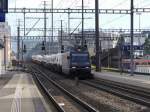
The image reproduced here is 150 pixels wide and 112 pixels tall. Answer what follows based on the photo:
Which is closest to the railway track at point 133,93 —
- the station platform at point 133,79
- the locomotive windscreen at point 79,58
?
the station platform at point 133,79

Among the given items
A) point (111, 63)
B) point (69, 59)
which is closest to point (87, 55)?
point (69, 59)

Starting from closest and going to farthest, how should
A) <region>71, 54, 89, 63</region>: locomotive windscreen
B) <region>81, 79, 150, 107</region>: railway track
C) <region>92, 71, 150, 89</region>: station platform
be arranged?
1. <region>81, 79, 150, 107</region>: railway track
2. <region>92, 71, 150, 89</region>: station platform
3. <region>71, 54, 89, 63</region>: locomotive windscreen

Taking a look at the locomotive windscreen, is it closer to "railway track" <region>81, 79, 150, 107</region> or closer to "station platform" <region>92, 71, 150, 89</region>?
"station platform" <region>92, 71, 150, 89</region>

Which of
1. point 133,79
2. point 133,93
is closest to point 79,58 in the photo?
point 133,79

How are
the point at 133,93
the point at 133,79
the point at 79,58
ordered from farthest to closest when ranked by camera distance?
the point at 79,58 → the point at 133,79 → the point at 133,93

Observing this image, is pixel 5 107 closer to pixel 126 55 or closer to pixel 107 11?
pixel 107 11

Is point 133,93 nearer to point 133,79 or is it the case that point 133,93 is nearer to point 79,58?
point 133,79

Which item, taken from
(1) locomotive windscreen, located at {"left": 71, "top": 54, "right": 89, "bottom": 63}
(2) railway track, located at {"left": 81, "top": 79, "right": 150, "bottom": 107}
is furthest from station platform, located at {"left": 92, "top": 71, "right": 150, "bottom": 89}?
(1) locomotive windscreen, located at {"left": 71, "top": 54, "right": 89, "bottom": 63}

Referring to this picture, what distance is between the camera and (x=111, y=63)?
9500 cm

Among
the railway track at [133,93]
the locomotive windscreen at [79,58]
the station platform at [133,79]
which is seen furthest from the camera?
the locomotive windscreen at [79,58]

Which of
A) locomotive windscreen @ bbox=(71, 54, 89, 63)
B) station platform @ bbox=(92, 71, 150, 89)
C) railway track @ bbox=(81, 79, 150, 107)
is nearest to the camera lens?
railway track @ bbox=(81, 79, 150, 107)

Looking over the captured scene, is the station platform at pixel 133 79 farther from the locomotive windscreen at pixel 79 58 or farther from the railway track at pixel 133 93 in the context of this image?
the locomotive windscreen at pixel 79 58

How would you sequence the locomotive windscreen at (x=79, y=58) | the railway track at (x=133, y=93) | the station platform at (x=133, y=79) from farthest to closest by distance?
the locomotive windscreen at (x=79, y=58), the station platform at (x=133, y=79), the railway track at (x=133, y=93)

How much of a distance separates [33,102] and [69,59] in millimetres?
26068
